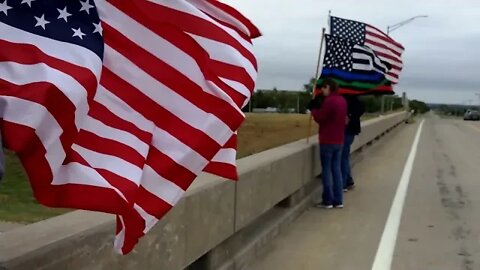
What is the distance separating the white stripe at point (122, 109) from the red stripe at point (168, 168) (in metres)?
0.11

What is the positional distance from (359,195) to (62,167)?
387 inches

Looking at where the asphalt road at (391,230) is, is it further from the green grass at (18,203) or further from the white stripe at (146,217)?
the white stripe at (146,217)

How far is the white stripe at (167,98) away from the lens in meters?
2.96

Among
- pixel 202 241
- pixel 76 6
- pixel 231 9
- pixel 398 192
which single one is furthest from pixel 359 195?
pixel 76 6

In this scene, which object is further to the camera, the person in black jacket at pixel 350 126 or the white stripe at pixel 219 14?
the person in black jacket at pixel 350 126

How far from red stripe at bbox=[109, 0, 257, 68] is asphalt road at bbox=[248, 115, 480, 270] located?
13.5 ft

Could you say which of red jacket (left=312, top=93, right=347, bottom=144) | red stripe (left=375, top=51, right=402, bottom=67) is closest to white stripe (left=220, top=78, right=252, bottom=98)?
red jacket (left=312, top=93, right=347, bottom=144)

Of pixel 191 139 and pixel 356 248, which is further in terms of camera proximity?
pixel 356 248

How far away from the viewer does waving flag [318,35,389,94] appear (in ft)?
40.0

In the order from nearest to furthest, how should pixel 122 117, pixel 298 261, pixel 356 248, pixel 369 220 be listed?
1. pixel 122 117
2. pixel 298 261
3. pixel 356 248
4. pixel 369 220

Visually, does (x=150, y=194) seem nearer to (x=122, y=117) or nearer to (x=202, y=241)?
(x=122, y=117)

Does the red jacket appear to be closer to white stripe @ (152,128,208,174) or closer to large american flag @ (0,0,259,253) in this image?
large american flag @ (0,0,259,253)

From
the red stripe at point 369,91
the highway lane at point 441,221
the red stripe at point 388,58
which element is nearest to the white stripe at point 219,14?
the highway lane at point 441,221

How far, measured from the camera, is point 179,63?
124 inches
